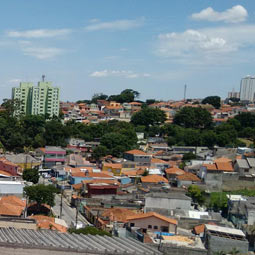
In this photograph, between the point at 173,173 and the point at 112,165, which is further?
the point at 112,165

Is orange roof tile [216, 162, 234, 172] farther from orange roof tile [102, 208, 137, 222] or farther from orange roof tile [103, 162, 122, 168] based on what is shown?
orange roof tile [102, 208, 137, 222]

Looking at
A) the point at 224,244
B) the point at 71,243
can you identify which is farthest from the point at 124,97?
the point at 71,243

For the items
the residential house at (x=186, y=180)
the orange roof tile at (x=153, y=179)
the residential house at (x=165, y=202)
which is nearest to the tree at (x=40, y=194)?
the residential house at (x=165, y=202)

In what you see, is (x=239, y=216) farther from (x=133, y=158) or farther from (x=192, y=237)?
(x=133, y=158)

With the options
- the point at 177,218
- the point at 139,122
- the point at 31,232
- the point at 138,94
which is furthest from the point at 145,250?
the point at 138,94

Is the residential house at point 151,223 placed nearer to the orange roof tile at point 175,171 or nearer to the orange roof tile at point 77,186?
the orange roof tile at point 77,186

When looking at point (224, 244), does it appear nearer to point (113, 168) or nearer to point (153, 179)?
point (153, 179)
